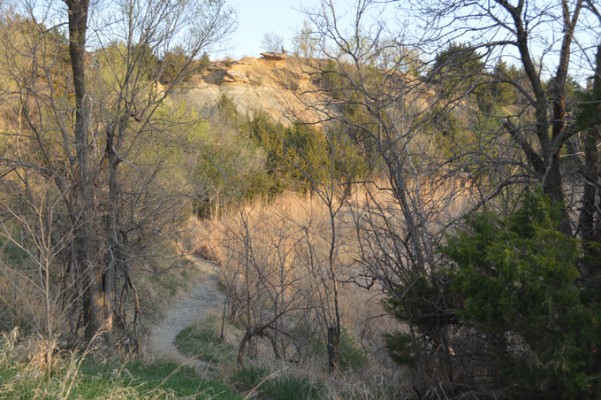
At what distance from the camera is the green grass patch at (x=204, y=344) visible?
11984 mm

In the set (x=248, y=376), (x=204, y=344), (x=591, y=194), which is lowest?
(x=204, y=344)

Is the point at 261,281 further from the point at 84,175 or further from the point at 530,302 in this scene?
the point at 530,302

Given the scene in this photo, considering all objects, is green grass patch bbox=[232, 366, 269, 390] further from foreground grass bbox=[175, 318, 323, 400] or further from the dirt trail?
the dirt trail

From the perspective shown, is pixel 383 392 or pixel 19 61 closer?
pixel 383 392

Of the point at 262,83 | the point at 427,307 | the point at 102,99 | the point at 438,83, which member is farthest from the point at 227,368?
the point at 262,83

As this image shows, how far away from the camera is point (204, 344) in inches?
517

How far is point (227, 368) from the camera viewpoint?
953 cm

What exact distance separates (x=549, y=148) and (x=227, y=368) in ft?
17.7

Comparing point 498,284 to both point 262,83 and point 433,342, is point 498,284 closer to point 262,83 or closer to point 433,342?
point 433,342

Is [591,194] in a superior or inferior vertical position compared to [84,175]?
superior

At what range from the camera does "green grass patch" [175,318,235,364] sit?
12.0 metres

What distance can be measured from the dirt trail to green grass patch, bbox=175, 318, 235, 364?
200mm

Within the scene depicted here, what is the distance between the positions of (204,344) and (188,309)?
367cm

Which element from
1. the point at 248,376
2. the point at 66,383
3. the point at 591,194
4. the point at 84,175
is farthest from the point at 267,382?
the point at 591,194
